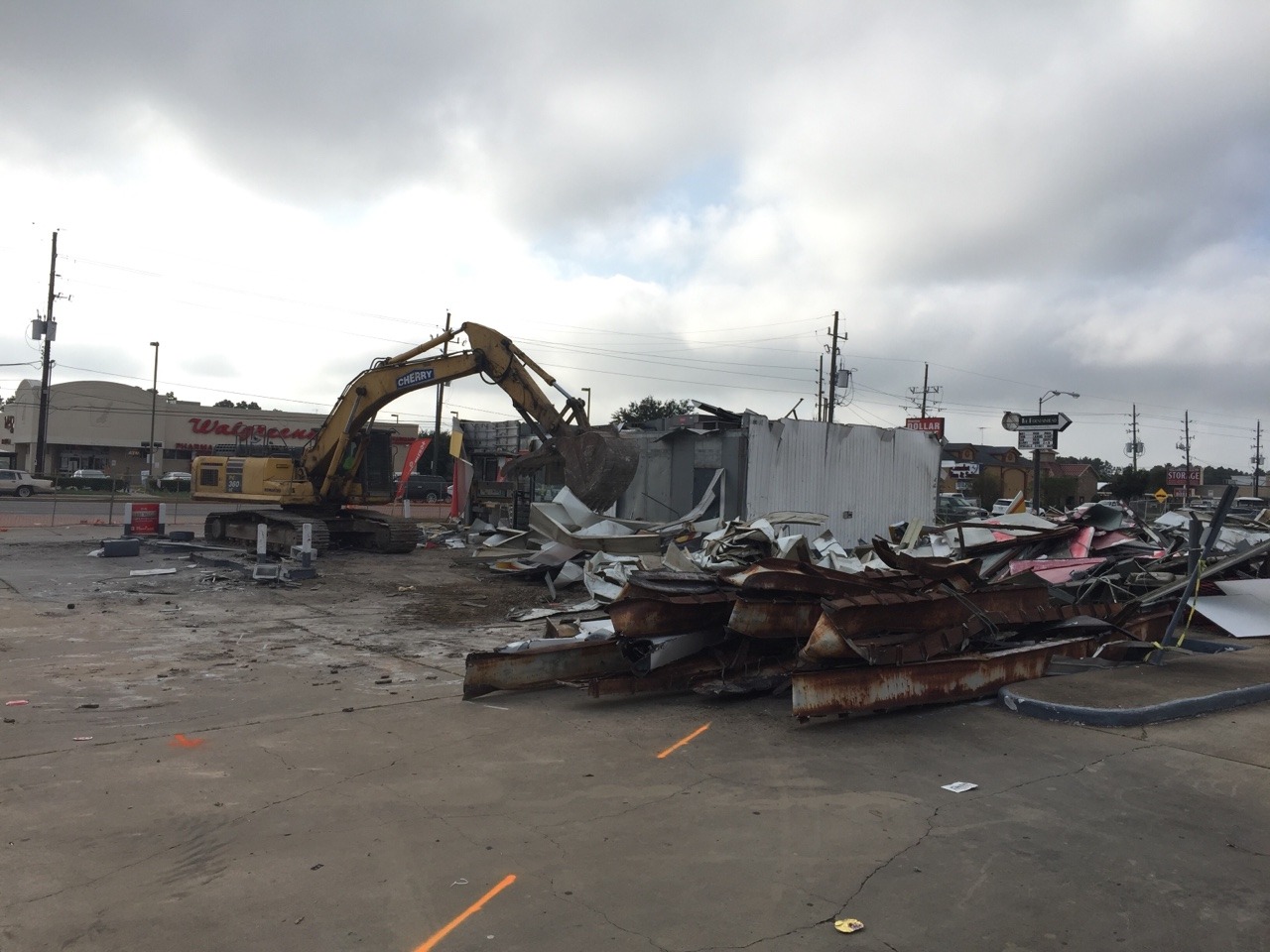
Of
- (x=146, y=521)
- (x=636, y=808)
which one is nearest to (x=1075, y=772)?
(x=636, y=808)

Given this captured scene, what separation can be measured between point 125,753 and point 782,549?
816 cm

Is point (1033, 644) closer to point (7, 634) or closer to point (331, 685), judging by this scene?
point (331, 685)

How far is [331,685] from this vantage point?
27.3 ft

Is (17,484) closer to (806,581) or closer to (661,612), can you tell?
(661,612)

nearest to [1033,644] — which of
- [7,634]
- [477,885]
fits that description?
[477,885]

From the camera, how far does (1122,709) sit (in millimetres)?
6820

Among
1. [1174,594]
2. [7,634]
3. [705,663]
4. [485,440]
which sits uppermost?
[485,440]

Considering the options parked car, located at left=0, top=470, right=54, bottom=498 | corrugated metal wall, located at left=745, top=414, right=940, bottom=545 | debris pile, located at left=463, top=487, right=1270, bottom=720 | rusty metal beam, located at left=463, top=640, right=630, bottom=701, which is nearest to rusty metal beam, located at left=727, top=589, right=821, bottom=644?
debris pile, located at left=463, top=487, right=1270, bottom=720

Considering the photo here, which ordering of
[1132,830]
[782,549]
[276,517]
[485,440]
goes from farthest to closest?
[485,440]
[276,517]
[782,549]
[1132,830]

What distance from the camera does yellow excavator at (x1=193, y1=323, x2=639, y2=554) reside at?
17.2m

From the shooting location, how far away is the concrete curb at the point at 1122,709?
677cm

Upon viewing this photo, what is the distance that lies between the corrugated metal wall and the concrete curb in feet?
46.0

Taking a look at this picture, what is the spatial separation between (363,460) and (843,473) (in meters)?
12.1

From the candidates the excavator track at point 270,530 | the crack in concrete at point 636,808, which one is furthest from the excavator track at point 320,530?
the crack in concrete at point 636,808
